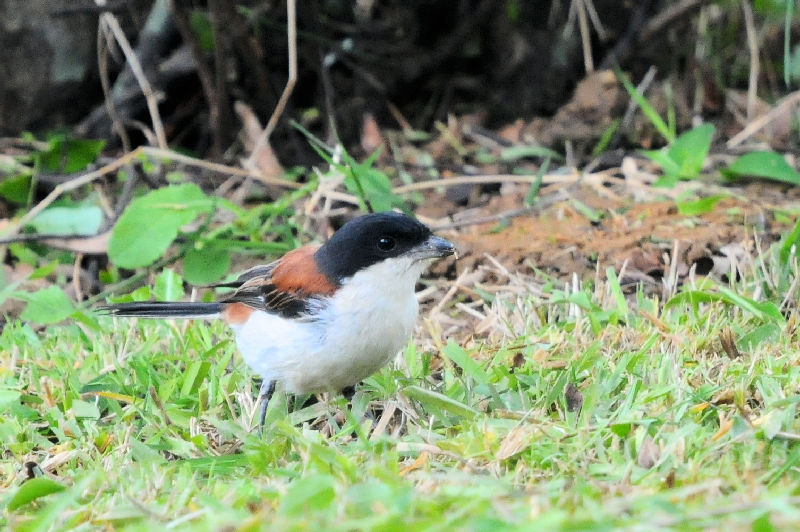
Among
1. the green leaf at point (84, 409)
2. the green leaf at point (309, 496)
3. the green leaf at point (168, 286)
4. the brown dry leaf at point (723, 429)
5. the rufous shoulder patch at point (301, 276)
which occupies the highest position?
the green leaf at point (309, 496)

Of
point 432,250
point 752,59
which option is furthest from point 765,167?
point 432,250

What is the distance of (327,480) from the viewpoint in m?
2.62

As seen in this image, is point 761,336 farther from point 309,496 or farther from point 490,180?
point 490,180

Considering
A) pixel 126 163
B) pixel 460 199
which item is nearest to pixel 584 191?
pixel 460 199

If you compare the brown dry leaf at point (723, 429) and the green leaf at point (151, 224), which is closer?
the brown dry leaf at point (723, 429)

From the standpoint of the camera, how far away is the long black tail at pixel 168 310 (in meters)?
4.52

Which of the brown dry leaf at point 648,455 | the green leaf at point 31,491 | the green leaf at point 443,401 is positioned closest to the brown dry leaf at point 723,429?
the brown dry leaf at point 648,455

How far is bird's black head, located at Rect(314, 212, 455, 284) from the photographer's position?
397 centimetres

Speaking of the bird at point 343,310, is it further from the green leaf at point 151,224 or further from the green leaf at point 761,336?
the green leaf at point 151,224

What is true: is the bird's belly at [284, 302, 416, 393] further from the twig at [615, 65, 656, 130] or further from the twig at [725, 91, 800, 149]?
the twig at [725, 91, 800, 149]

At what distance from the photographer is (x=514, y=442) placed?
3.20 meters

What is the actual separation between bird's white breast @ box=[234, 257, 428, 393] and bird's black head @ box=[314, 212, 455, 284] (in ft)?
0.13

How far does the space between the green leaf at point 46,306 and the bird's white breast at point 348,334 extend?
5.10ft

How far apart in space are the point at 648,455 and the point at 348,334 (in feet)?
4.02
